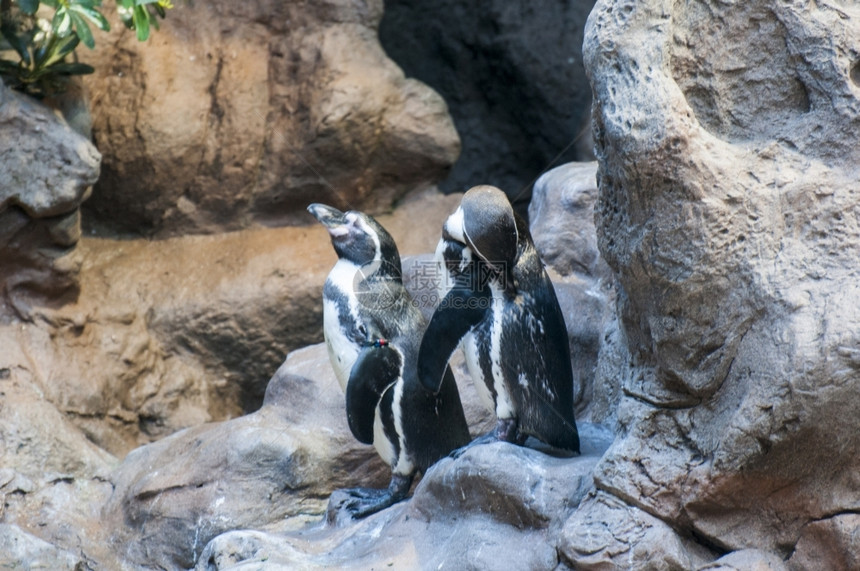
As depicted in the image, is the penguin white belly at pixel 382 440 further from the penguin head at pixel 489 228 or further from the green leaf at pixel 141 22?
the green leaf at pixel 141 22

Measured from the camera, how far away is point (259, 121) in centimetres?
577

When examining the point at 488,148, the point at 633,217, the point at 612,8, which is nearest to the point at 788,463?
the point at 633,217

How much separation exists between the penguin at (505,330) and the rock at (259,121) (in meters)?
2.66

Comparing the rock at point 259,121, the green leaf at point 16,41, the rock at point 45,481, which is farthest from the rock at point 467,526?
the rock at point 259,121

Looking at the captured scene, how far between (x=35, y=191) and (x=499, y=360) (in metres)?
2.63

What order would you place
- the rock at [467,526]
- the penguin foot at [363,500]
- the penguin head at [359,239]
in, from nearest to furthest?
the rock at [467,526]
the penguin foot at [363,500]
the penguin head at [359,239]

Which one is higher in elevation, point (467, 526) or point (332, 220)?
point (332, 220)

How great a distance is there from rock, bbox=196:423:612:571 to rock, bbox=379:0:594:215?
11.7 feet

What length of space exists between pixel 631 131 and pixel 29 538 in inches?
101

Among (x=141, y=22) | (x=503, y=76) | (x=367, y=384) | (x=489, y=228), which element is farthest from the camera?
(x=503, y=76)

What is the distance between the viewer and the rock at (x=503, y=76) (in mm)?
6387

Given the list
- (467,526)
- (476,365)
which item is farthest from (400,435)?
(467,526)

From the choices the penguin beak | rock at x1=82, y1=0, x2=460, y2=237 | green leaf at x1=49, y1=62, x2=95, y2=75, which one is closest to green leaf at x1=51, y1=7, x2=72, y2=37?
green leaf at x1=49, y1=62, x2=95, y2=75

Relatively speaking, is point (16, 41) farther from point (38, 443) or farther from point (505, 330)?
point (505, 330)
